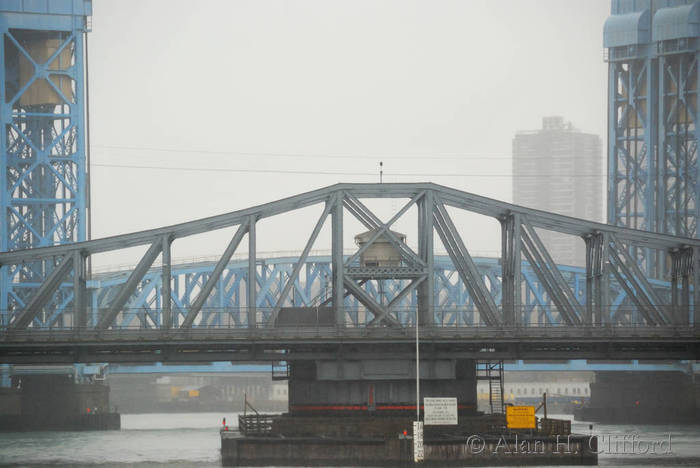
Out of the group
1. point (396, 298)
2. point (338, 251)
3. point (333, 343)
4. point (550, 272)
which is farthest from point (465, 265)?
point (333, 343)

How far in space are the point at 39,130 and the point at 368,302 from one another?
65665 mm

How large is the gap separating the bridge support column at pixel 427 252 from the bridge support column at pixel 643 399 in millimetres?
→ 69975

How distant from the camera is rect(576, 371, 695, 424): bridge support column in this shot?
521 feet

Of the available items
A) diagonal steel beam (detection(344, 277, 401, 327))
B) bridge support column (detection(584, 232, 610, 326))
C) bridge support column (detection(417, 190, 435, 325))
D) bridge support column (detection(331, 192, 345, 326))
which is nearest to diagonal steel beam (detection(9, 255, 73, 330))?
bridge support column (detection(331, 192, 345, 326))

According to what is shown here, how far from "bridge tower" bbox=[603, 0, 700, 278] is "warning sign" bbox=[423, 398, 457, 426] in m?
83.6

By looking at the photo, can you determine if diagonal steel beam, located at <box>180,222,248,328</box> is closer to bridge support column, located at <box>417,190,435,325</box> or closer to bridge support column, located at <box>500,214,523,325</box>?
bridge support column, located at <box>417,190,435,325</box>

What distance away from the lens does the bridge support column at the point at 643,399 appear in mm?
158750

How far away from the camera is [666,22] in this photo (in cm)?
16688

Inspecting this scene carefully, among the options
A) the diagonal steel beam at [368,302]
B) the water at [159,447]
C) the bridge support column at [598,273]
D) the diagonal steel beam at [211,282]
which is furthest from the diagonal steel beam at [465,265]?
the diagonal steel beam at [211,282]

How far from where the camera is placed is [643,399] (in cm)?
16300

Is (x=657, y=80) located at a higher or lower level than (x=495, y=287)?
higher

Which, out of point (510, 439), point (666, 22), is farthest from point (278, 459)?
point (666, 22)

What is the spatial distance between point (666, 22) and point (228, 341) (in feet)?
312

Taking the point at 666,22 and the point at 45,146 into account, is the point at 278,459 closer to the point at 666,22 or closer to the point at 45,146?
the point at 45,146
